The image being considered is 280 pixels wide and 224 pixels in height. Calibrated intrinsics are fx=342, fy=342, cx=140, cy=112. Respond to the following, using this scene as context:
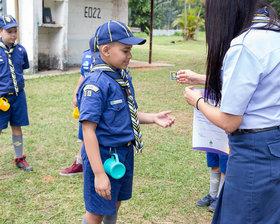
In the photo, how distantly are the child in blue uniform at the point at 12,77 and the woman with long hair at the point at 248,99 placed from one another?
2718 millimetres

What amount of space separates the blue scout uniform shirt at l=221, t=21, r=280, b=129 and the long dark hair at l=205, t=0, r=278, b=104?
85 millimetres

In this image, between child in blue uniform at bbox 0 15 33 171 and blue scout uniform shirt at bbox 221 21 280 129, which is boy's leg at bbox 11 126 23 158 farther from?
blue scout uniform shirt at bbox 221 21 280 129

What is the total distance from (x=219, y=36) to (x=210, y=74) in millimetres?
198

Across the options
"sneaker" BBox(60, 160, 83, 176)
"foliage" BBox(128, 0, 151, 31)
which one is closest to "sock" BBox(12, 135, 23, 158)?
"sneaker" BBox(60, 160, 83, 176)

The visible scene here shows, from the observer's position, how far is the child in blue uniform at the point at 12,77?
3.80m

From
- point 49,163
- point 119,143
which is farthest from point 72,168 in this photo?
point 119,143

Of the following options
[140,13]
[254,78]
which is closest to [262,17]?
[254,78]

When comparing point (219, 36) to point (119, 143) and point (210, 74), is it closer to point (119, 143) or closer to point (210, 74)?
point (210, 74)

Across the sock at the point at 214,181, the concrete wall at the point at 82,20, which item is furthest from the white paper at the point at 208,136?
the concrete wall at the point at 82,20

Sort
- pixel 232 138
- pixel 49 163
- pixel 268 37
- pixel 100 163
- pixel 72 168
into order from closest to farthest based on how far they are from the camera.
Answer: pixel 268 37
pixel 232 138
pixel 100 163
pixel 72 168
pixel 49 163

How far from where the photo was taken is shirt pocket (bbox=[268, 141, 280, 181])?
1.65 metres

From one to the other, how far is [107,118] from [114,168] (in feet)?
1.00

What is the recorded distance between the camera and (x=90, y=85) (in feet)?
6.70

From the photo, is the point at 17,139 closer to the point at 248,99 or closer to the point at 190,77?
the point at 190,77
